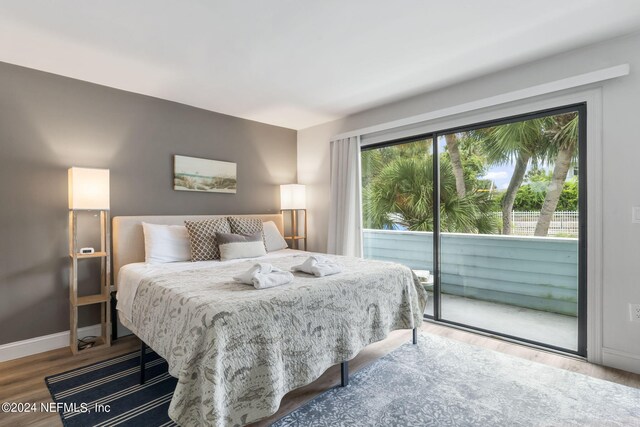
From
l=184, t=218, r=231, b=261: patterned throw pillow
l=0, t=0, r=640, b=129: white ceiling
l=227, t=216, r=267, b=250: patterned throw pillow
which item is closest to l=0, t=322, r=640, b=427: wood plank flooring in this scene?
l=184, t=218, r=231, b=261: patterned throw pillow

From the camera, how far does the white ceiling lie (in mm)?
1956

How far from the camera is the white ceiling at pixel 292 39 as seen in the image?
1956 millimetres

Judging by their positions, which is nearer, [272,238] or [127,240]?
[127,240]

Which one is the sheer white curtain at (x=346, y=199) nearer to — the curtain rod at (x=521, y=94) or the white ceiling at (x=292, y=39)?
the curtain rod at (x=521, y=94)

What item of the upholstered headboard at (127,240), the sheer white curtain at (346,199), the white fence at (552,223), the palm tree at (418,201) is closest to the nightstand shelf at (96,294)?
the upholstered headboard at (127,240)

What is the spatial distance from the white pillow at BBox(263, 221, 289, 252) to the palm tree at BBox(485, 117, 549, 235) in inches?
94.8

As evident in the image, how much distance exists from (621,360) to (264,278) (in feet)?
8.71

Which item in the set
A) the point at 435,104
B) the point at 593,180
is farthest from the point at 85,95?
the point at 593,180

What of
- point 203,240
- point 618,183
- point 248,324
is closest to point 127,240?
point 203,240

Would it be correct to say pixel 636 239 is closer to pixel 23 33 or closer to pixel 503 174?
pixel 503 174

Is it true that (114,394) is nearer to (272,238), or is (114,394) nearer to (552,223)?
(272,238)

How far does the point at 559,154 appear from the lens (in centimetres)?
265

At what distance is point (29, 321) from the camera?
271 centimetres

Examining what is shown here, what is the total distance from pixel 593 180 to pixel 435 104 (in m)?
1.52
